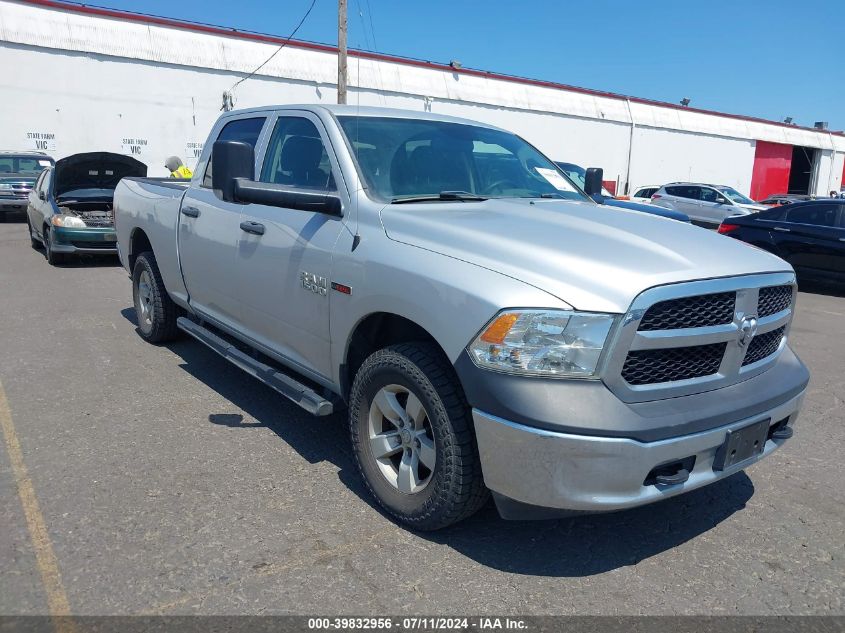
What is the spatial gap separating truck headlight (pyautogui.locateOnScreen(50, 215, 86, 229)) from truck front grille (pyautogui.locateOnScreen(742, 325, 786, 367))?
10.3 meters

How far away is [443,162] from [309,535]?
85.5 inches

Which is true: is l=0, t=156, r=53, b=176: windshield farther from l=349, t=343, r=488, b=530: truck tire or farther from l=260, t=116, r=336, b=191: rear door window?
l=349, t=343, r=488, b=530: truck tire

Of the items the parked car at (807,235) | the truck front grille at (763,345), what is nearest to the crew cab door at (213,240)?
the truck front grille at (763,345)

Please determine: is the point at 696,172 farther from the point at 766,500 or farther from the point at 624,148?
the point at 766,500

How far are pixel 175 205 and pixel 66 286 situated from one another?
4965mm

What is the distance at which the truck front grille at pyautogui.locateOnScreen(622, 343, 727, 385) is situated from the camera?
2.62 m

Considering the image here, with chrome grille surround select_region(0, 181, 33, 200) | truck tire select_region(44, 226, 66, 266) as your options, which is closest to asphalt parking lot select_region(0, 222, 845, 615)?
truck tire select_region(44, 226, 66, 266)

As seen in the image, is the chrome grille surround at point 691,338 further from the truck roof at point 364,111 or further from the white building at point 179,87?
the white building at point 179,87

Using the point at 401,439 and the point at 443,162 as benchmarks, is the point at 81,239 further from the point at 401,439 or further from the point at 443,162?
the point at 401,439

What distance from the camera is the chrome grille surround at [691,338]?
8.34 ft

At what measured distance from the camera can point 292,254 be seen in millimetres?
3758

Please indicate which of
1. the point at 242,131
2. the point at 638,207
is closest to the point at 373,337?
the point at 242,131

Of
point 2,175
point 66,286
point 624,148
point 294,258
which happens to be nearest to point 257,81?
point 2,175

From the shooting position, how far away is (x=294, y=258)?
12.3 ft
